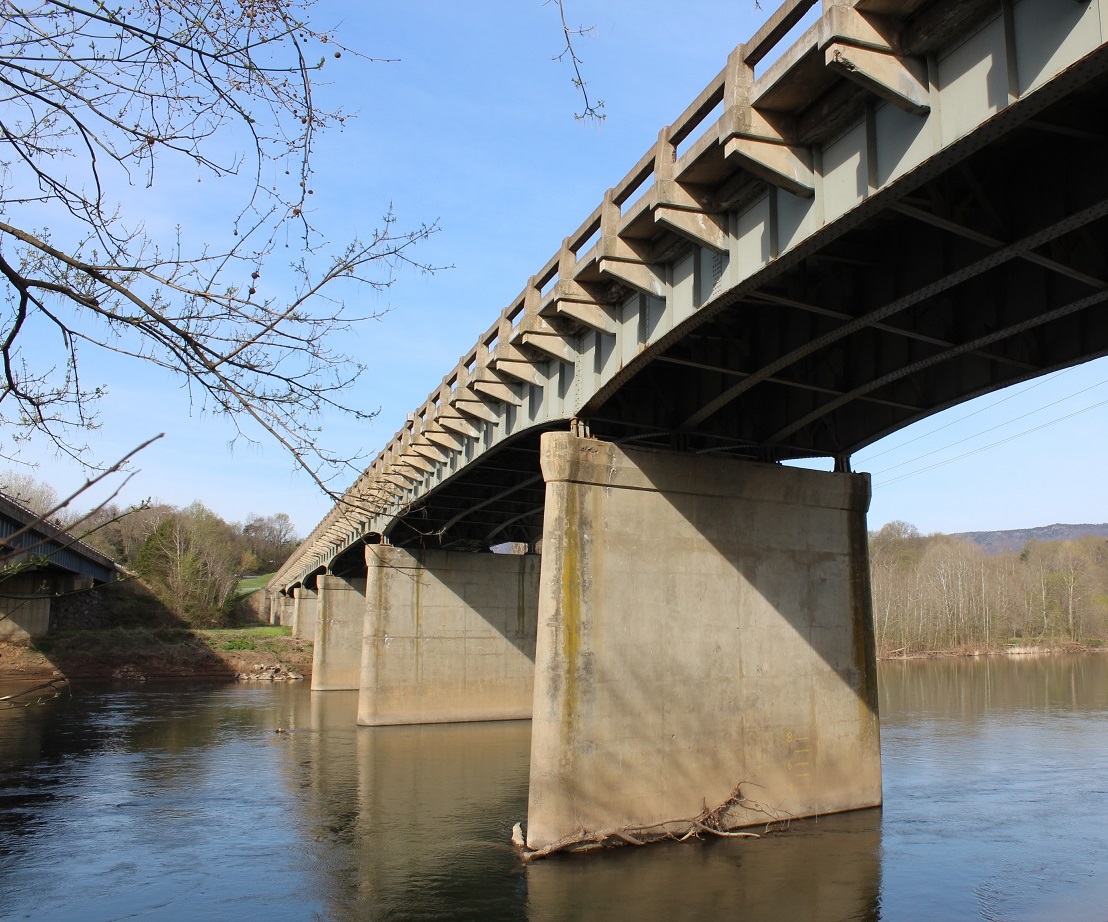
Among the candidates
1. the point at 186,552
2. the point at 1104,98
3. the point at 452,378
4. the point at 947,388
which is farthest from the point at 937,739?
the point at 186,552

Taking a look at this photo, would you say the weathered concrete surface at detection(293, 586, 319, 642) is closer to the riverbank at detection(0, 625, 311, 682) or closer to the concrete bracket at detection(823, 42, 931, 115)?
the riverbank at detection(0, 625, 311, 682)

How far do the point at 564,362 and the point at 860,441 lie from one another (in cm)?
660

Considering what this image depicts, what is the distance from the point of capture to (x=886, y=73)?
29.0ft

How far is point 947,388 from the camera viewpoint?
16.8 m

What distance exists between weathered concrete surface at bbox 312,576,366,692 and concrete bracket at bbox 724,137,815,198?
4634cm

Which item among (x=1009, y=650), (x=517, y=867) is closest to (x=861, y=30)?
(x=517, y=867)

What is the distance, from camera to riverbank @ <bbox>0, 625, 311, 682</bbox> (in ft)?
189

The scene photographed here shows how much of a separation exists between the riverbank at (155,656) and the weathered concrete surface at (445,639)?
29.2m

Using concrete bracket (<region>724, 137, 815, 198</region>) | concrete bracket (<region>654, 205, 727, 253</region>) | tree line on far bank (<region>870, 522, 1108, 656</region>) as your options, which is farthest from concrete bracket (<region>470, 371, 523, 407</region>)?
tree line on far bank (<region>870, 522, 1108, 656</region>)

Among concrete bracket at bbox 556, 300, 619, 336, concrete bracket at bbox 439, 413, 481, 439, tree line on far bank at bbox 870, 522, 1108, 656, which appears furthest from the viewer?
tree line on far bank at bbox 870, 522, 1108, 656

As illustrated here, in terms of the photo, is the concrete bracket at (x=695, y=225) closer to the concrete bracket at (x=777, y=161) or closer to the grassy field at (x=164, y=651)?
the concrete bracket at (x=777, y=161)

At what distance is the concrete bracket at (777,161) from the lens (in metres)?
10.6

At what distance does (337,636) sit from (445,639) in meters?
19.2

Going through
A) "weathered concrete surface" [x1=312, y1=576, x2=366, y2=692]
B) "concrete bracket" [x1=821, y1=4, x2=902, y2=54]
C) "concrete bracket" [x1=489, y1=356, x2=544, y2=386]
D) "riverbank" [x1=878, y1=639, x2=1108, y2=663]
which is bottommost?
"riverbank" [x1=878, y1=639, x2=1108, y2=663]
